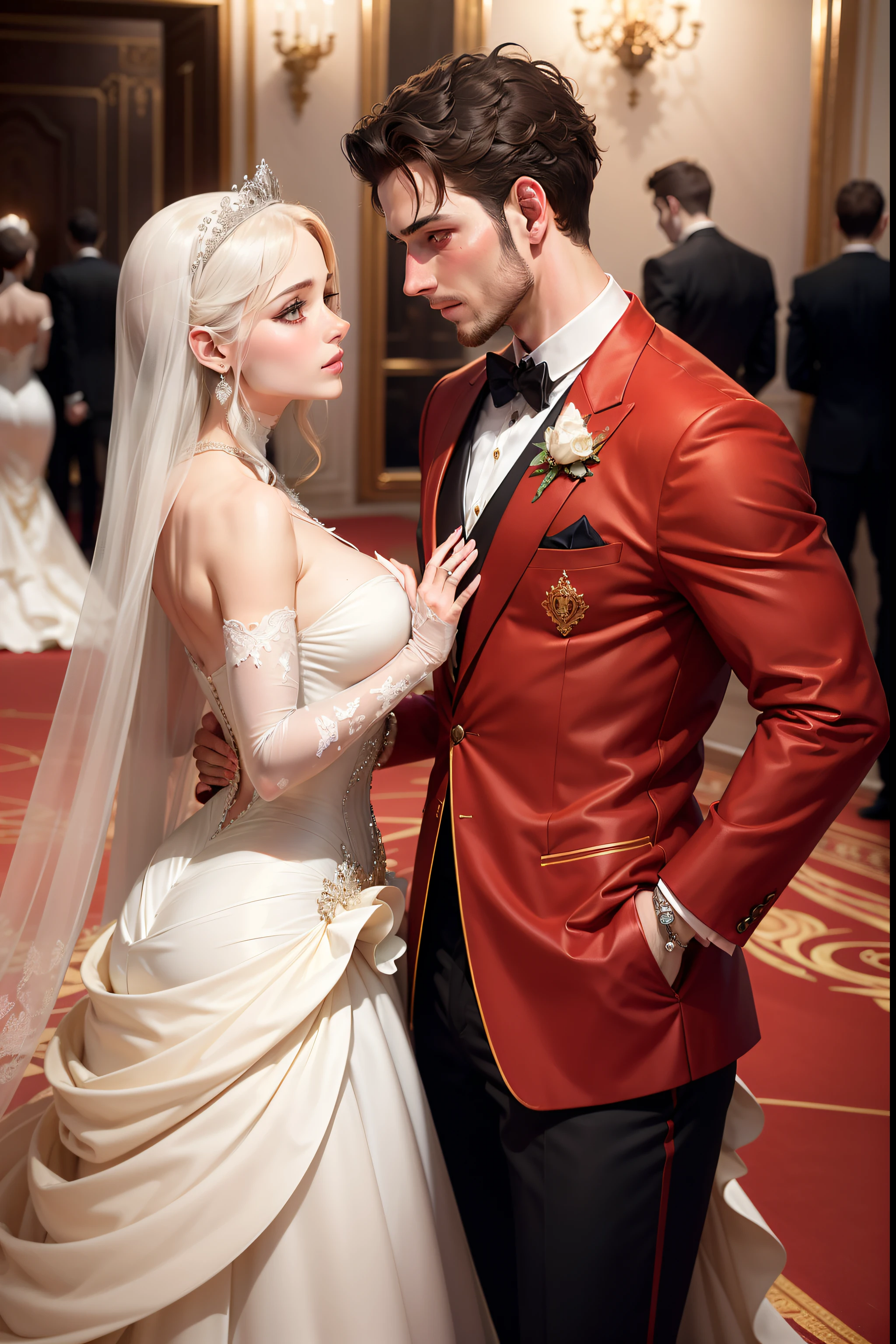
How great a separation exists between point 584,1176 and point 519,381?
1007 millimetres

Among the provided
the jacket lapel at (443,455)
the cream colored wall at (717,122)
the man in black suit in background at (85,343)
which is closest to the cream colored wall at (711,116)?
the cream colored wall at (717,122)

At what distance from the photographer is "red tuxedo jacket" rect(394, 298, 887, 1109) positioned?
136 centimetres

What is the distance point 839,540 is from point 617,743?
3582 millimetres

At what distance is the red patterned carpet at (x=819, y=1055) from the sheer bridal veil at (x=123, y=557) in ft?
3.23

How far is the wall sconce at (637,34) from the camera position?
21.7ft

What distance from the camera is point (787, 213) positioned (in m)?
6.84

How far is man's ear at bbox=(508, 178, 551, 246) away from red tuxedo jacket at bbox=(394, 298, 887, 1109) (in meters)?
0.16

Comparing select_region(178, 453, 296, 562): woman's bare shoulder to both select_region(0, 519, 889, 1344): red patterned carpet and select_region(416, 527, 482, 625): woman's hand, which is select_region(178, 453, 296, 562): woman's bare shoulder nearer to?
A: select_region(416, 527, 482, 625): woman's hand

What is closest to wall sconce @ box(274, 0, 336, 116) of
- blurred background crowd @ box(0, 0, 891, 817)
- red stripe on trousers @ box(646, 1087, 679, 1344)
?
blurred background crowd @ box(0, 0, 891, 817)

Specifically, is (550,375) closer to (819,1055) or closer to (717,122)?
(819,1055)

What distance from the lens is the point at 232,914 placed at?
1538 millimetres

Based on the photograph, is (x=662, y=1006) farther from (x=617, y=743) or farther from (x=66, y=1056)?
(x=66, y=1056)

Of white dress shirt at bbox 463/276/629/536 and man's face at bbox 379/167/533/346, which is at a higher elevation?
man's face at bbox 379/167/533/346

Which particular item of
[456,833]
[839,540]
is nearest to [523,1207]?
[456,833]
